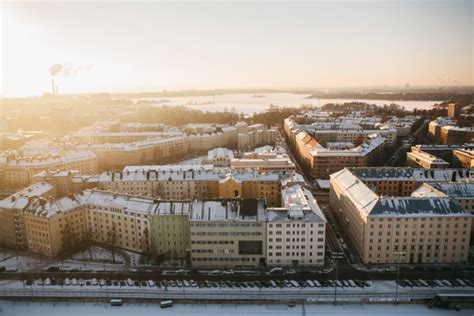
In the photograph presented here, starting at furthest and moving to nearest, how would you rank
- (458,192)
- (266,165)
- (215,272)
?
(266,165)
(458,192)
(215,272)

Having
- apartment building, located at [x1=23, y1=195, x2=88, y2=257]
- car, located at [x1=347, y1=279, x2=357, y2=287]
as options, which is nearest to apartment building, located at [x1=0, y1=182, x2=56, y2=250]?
apartment building, located at [x1=23, y1=195, x2=88, y2=257]

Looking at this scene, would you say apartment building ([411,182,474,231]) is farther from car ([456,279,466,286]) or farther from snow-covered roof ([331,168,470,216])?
car ([456,279,466,286])

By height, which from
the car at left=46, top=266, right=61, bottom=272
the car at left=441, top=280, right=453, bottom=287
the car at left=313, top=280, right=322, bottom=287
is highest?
the car at left=46, top=266, right=61, bottom=272

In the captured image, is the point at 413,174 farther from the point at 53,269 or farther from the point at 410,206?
the point at 53,269

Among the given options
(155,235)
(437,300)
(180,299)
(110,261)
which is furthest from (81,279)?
(437,300)

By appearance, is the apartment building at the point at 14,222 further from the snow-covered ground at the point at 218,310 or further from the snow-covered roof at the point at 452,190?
the snow-covered roof at the point at 452,190

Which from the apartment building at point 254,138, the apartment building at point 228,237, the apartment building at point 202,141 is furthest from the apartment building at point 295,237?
the apartment building at point 202,141

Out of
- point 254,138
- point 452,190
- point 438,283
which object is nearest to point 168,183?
point 438,283
